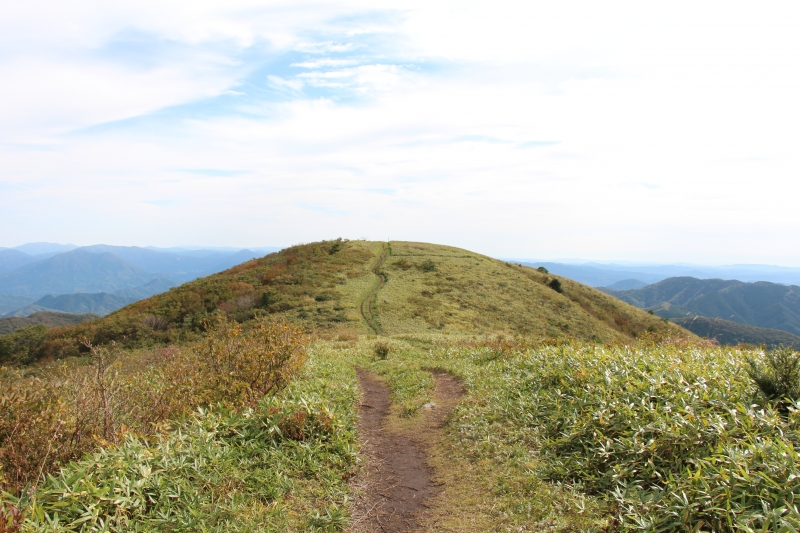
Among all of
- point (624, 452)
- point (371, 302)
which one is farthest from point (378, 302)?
point (624, 452)

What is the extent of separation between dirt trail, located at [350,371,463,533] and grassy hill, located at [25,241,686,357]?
14335 mm

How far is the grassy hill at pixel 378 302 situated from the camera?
2922 cm

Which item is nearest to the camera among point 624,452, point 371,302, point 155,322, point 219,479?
point 219,479

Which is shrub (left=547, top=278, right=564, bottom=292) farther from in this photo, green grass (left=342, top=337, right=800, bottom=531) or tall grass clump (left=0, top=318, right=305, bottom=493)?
tall grass clump (left=0, top=318, right=305, bottom=493)

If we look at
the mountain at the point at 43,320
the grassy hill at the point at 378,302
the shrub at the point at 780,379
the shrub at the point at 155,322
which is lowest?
the mountain at the point at 43,320

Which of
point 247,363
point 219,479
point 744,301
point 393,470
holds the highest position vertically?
point 247,363

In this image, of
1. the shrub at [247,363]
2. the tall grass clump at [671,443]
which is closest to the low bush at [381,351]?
the shrub at [247,363]

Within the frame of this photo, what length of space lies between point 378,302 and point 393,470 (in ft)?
86.9

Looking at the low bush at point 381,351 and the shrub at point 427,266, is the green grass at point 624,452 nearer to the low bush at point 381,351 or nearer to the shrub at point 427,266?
the low bush at point 381,351

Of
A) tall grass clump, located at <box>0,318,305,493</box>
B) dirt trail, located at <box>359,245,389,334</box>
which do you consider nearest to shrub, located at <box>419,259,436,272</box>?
dirt trail, located at <box>359,245,389,334</box>

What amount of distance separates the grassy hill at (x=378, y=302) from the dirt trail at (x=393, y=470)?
14.3 m

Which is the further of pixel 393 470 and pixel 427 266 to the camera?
pixel 427 266

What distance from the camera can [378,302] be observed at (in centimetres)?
3303

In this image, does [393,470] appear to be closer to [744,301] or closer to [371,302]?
[371,302]
